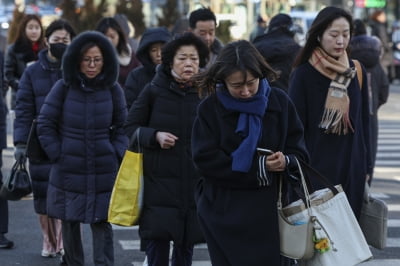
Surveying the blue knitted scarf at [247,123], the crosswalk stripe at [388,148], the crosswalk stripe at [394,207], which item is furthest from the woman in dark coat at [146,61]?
the crosswalk stripe at [388,148]

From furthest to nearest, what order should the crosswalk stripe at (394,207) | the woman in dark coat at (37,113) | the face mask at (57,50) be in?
the crosswalk stripe at (394,207)
the face mask at (57,50)
the woman in dark coat at (37,113)

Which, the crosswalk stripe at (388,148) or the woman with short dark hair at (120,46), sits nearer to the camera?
the woman with short dark hair at (120,46)

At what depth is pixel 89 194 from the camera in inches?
303

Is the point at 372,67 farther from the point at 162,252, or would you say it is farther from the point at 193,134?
the point at 193,134

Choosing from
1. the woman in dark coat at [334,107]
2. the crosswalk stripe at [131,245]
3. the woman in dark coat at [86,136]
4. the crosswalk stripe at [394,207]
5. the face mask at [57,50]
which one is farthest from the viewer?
the crosswalk stripe at [394,207]

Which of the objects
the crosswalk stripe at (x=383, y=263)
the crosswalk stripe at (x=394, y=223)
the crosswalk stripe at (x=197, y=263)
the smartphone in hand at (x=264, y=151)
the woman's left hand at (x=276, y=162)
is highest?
the smartphone in hand at (x=264, y=151)

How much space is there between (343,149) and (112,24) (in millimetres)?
4763

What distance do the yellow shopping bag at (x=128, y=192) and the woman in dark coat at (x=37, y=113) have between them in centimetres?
166

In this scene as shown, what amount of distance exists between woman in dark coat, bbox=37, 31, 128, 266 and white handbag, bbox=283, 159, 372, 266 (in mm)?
2478

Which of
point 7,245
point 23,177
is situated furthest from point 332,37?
point 7,245

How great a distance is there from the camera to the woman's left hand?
5.39 m

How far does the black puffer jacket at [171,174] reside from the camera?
22.8ft

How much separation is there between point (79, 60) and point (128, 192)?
1249 mm

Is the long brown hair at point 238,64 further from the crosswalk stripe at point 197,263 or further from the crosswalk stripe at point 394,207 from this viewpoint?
the crosswalk stripe at point 394,207
